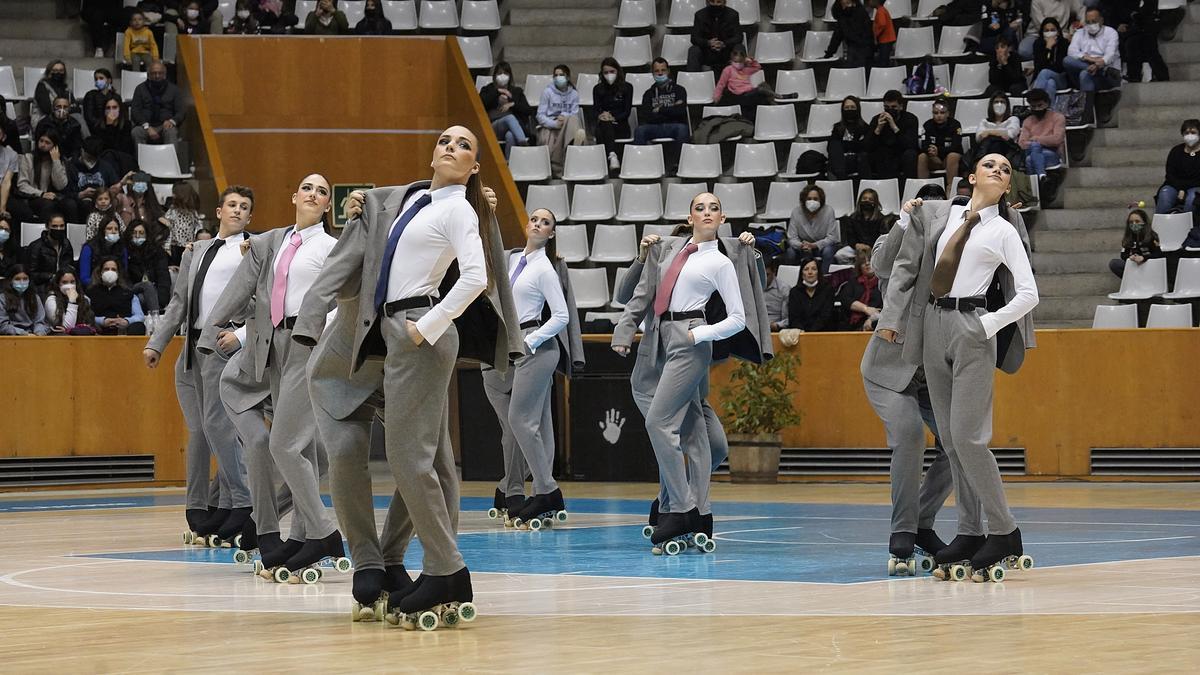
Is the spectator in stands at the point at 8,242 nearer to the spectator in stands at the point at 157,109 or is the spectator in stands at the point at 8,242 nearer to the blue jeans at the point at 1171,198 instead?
the spectator in stands at the point at 157,109

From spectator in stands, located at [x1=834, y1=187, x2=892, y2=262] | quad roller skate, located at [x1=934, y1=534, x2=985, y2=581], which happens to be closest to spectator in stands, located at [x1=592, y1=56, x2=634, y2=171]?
spectator in stands, located at [x1=834, y1=187, x2=892, y2=262]

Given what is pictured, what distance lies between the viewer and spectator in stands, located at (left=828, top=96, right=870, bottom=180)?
2053 centimetres

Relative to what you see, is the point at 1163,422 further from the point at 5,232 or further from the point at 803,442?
the point at 5,232

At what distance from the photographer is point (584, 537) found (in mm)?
11195

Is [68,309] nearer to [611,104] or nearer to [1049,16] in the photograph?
[611,104]

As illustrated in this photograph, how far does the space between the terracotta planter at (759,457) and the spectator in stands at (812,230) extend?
293cm

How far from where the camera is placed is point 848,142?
67.9 feet

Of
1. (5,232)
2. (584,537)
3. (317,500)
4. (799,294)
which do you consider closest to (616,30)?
(799,294)

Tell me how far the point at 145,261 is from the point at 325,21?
5489 mm

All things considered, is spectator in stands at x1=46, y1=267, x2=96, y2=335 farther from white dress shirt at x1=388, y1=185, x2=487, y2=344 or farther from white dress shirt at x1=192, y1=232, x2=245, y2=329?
white dress shirt at x1=388, y1=185, x2=487, y2=344

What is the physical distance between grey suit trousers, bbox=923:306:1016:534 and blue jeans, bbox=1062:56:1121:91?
13135mm

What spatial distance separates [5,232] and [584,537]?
9722 millimetres

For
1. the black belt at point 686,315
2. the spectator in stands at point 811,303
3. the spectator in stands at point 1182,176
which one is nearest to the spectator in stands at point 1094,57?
the spectator in stands at point 1182,176

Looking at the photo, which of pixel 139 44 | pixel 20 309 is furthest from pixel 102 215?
pixel 139 44
